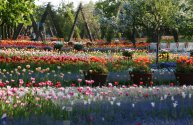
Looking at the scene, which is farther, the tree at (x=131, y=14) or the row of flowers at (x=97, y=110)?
the tree at (x=131, y=14)

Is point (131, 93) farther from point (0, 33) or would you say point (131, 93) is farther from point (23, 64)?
point (0, 33)

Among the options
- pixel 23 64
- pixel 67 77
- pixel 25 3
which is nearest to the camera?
pixel 67 77

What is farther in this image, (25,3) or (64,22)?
(64,22)

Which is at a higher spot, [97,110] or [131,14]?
[131,14]

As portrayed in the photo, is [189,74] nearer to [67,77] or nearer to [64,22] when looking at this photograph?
[67,77]

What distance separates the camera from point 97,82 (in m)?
12.3

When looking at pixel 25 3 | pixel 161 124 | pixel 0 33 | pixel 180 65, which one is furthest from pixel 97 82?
pixel 0 33

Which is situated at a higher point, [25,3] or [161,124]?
[25,3]

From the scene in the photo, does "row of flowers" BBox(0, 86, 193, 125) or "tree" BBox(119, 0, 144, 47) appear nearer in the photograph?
"row of flowers" BBox(0, 86, 193, 125)

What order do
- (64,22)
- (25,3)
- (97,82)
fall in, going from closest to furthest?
(97,82) < (25,3) < (64,22)

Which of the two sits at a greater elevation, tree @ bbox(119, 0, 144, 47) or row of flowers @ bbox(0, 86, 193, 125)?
tree @ bbox(119, 0, 144, 47)

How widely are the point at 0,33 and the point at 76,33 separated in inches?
350

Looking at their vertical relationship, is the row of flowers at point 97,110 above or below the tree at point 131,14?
below

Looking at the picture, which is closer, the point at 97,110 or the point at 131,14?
the point at 97,110
